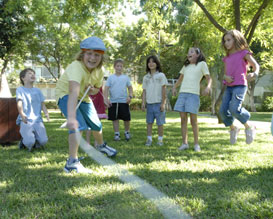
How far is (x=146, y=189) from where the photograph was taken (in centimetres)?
267

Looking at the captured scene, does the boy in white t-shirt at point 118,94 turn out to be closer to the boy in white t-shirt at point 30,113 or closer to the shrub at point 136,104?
the boy in white t-shirt at point 30,113

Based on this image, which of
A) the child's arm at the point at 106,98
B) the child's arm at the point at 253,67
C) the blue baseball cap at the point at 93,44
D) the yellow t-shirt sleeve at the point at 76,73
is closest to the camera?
the yellow t-shirt sleeve at the point at 76,73

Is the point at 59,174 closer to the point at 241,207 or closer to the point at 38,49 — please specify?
the point at 241,207

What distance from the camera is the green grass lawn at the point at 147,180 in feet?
7.14

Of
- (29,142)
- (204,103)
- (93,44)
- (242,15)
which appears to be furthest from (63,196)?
(204,103)

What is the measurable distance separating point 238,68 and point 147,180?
204 centimetres

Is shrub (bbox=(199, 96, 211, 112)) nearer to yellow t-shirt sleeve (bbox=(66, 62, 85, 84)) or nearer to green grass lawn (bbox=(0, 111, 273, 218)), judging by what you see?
green grass lawn (bbox=(0, 111, 273, 218))

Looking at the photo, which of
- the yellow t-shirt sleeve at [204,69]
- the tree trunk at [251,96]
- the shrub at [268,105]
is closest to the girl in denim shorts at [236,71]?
the yellow t-shirt sleeve at [204,69]

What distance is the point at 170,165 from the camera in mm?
3574

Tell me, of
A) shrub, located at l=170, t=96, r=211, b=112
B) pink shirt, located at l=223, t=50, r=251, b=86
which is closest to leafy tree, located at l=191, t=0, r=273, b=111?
pink shirt, located at l=223, t=50, r=251, b=86

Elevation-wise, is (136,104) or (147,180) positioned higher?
(136,104)

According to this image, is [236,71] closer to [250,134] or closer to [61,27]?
[250,134]

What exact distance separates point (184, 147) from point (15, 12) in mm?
13162

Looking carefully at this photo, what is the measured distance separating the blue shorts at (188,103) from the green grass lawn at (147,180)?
0.71 metres
